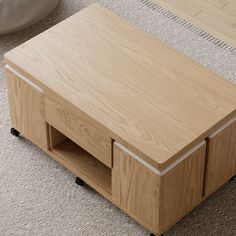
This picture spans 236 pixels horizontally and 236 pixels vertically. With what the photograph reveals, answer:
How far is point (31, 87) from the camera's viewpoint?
3211mm

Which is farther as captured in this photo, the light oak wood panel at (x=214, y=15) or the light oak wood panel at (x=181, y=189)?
the light oak wood panel at (x=214, y=15)

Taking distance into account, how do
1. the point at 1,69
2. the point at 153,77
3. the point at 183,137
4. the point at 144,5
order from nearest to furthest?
the point at 183,137 < the point at 153,77 < the point at 1,69 < the point at 144,5

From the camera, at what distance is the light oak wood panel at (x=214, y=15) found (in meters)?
3.93

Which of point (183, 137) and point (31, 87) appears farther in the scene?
point (31, 87)

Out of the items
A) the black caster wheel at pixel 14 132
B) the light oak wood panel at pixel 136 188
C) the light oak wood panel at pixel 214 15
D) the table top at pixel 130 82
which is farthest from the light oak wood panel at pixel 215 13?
the light oak wood panel at pixel 136 188

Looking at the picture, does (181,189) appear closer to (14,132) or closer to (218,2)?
(14,132)

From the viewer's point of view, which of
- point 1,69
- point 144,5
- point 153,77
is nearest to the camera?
point 153,77

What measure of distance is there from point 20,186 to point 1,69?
2.11 feet

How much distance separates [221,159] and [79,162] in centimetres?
53

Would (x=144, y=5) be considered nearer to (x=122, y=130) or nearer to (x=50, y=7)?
(x=50, y=7)

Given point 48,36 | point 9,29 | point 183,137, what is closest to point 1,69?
point 9,29

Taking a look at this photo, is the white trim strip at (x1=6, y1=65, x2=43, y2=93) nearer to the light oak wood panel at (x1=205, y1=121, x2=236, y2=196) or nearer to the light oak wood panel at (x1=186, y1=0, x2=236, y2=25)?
the light oak wood panel at (x1=205, y1=121, x2=236, y2=196)

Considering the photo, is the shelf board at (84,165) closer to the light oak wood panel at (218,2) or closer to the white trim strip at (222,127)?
the white trim strip at (222,127)

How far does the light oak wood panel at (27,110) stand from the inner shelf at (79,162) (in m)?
0.05
